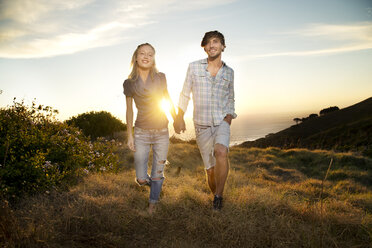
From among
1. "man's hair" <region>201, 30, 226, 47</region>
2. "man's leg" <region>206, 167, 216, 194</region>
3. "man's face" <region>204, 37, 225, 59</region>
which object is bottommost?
"man's leg" <region>206, 167, 216, 194</region>

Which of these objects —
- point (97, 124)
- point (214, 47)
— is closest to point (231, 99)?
point (214, 47)

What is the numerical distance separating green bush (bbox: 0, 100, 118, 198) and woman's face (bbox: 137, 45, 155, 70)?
7.49 ft

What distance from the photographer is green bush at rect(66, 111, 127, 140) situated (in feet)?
37.1

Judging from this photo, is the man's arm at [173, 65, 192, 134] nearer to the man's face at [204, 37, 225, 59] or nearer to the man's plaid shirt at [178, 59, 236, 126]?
the man's plaid shirt at [178, 59, 236, 126]

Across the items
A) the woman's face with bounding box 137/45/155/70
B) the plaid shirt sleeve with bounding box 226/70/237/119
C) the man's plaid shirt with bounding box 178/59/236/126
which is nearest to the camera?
the woman's face with bounding box 137/45/155/70

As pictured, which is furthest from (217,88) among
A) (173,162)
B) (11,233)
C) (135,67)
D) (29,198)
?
(173,162)

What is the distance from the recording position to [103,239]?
3152 mm

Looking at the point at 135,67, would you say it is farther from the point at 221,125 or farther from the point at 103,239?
the point at 103,239

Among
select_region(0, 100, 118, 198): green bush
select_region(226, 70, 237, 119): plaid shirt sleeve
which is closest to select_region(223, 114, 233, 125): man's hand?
select_region(226, 70, 237, 119): plaid shirt sleeve

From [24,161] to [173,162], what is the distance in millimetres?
5048

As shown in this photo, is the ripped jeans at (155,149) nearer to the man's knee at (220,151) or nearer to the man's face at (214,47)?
the man's knee at (220,151)

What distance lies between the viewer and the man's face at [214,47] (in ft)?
13.6

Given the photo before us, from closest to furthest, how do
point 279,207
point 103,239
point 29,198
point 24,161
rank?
point 103,239 < point 279,207 < point 29,198 < point 24,161

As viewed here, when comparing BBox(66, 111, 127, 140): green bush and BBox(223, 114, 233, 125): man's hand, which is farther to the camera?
BBox(66, 111, 127, 140): green bush
